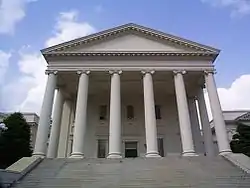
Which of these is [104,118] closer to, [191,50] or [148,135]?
[148,135]

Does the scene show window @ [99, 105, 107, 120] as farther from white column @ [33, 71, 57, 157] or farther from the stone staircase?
the stone staircase

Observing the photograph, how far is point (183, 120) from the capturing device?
26406 millimetres

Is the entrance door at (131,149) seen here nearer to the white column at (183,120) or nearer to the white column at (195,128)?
the white column at (195,128)

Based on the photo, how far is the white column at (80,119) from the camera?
81.9ft

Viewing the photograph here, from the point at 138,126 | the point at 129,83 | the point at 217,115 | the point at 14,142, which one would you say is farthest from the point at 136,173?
the point at 14,142

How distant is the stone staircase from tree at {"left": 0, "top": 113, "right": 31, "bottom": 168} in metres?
7.71

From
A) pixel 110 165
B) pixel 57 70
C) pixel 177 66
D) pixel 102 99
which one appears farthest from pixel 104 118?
pixel 110 165

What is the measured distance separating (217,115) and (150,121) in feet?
20.4

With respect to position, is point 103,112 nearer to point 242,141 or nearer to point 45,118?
point 45,118

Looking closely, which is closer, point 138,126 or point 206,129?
point 206,129

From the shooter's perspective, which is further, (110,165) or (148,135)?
(148,135)

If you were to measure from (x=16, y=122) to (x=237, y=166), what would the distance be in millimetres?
22239

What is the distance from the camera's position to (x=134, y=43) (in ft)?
99.3

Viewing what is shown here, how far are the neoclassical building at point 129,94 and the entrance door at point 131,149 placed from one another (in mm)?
107
